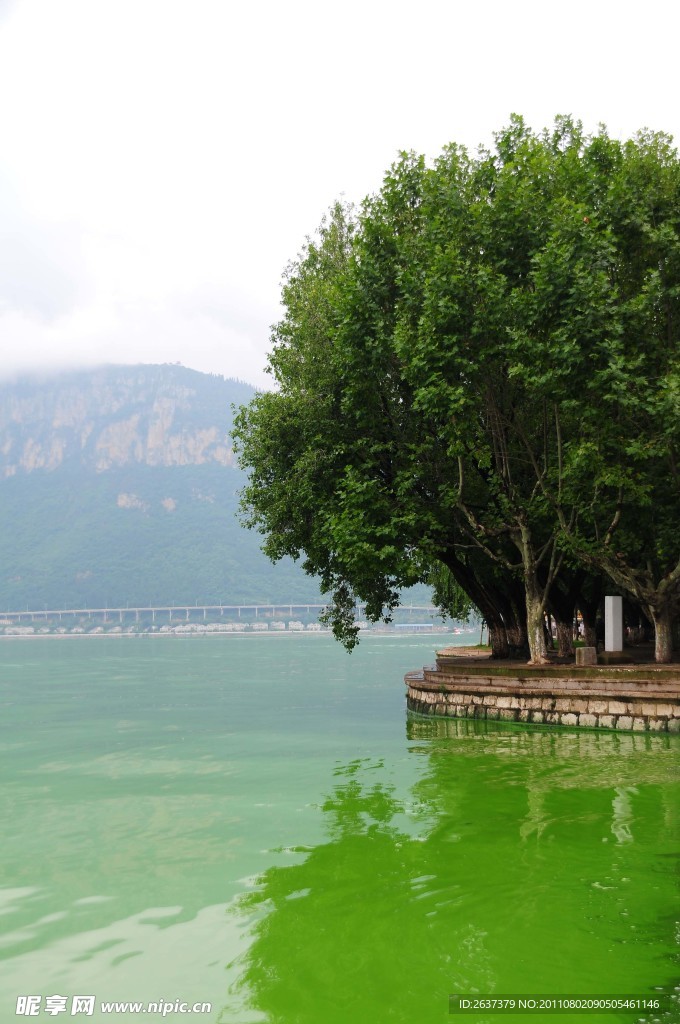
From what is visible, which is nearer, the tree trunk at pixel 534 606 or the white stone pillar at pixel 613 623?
the tree trunk at pixel 534 606

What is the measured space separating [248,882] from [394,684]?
42.5m

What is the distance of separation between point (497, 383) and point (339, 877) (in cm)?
1983

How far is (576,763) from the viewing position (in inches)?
837

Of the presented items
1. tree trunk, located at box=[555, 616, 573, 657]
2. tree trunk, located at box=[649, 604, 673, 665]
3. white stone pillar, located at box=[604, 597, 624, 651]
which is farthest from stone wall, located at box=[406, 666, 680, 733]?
tree trunk, located at box=[555, 616, 573, 657]

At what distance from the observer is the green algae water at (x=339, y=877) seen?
857 centimetres

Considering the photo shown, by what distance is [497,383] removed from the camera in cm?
2903

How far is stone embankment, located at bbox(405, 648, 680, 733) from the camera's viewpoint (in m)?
25.7

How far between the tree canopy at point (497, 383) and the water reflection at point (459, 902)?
11557mm

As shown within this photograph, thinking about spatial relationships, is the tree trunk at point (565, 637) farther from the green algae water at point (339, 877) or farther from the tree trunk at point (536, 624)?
the green algae water at point (339, 877)

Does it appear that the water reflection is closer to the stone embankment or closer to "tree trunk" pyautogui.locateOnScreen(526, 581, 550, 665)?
the stone embankment

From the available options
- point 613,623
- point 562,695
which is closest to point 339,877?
point 562,695

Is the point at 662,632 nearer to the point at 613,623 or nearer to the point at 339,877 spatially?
the point at 613,623

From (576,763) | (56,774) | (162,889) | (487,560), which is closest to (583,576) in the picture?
(487,560)

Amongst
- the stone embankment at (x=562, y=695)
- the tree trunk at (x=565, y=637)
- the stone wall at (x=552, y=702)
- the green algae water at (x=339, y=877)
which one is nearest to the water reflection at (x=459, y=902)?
the green algae water at (x=339, y=877)
